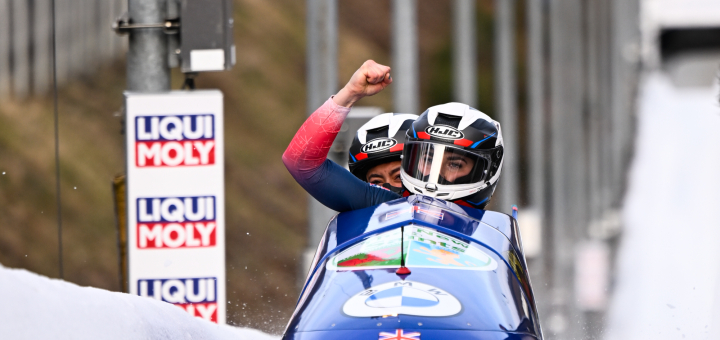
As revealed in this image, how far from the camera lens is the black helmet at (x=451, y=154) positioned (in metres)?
4.07

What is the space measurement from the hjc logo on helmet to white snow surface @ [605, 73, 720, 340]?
2710mm

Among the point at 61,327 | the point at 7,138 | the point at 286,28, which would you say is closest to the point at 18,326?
the point at 61,327

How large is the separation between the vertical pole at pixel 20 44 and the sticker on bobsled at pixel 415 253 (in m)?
16.4

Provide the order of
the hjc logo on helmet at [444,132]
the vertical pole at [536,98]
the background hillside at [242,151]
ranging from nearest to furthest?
1. the hjc logo on helmet at [444,132]
2. the background hillside at [242,151]
3. the vertical pole at [536,98]

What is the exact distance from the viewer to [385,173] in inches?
215

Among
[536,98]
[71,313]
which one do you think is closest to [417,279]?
[71,313]

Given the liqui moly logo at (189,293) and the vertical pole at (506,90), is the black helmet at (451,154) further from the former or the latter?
the vertical pole at (506,90)

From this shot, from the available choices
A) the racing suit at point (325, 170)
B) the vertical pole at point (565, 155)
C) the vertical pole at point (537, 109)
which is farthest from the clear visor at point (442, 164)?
the vertical pole at point (537, 109)

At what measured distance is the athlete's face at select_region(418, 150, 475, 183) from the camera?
13.4 ft

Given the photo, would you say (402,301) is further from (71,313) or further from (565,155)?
(565,155)

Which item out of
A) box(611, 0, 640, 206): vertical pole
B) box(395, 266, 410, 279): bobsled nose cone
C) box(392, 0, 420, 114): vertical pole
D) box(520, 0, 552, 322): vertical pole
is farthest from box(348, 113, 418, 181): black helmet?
box(611, 0, 640, 206): vertical pole

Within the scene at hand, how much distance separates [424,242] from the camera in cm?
319

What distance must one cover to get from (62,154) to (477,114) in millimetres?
19535

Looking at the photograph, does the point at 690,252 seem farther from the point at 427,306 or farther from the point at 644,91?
the point at 644,91
